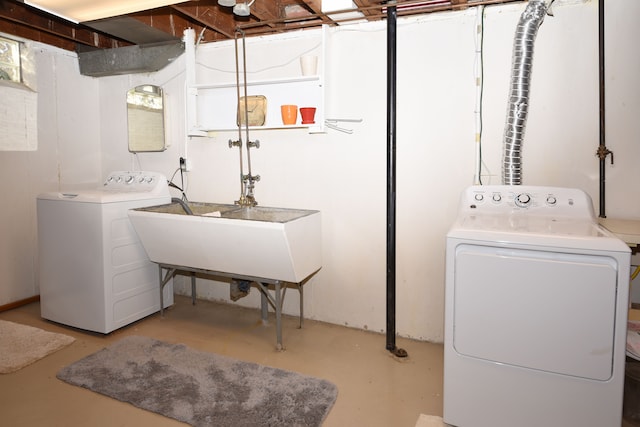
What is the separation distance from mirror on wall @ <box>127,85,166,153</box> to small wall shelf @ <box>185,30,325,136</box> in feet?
1.31

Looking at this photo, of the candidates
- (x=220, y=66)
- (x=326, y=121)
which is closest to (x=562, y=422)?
(x=326, y=121)

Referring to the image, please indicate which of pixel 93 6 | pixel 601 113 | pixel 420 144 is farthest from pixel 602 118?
pixel 93 6

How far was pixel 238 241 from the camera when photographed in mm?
2500

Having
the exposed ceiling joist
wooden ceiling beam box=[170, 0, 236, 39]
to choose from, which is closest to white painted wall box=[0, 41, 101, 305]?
the exposed ceiling joist

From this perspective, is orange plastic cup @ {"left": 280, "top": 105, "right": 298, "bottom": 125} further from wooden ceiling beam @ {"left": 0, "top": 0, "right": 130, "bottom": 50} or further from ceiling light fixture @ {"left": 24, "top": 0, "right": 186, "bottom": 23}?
wooden ceiling beam @ {"left": 0, "top": 0, "right": 130, "bottom": 50}

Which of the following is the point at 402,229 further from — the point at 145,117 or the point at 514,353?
the point at 145,117

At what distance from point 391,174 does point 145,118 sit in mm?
2300

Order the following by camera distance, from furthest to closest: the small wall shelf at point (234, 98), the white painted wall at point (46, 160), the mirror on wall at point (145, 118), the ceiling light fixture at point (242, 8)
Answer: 1. the mirror on wall at point (145, 118)
2. the white painted wall at point (46, 160)
3. the small wall shelf at point (234, 98)
4. the ceiling light fixture at point (242, 8)

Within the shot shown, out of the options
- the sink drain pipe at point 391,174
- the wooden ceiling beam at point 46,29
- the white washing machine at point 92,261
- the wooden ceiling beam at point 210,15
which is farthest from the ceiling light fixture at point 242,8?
the wooden ceiling beam at point 46,29

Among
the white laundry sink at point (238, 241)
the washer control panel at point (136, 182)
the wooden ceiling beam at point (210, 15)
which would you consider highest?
the wooden ceiling beam at point (210, 15)

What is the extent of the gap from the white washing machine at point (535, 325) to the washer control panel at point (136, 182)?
92.2 inches

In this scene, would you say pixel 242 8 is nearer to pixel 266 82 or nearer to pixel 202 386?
pixel 266 82

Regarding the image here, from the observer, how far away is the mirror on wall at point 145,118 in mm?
3498

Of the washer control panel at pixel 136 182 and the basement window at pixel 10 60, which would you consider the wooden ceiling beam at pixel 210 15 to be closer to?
the washer control panel at pixel 136 182
